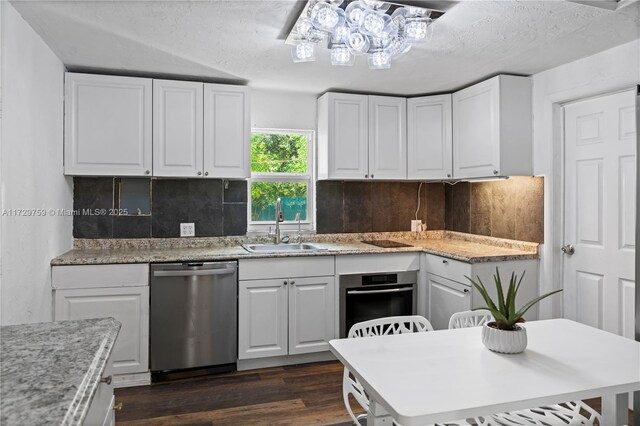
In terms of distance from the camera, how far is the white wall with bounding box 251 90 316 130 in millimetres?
3896

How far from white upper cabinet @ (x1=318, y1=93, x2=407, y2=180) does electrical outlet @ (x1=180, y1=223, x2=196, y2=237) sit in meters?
1.22

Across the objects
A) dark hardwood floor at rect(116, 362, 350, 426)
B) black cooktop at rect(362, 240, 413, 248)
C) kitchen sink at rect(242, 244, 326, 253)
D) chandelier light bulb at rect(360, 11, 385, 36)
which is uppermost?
chandelier light bulb at rect(360, 11, 385, 36)

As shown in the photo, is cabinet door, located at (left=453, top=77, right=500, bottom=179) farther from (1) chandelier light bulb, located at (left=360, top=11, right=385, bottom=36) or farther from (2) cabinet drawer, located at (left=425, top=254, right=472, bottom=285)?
(1) chandelier light bulb, located at (left=360, top=11, right=385, bottom=36)

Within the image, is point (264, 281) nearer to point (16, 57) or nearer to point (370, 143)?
point (370, 143)

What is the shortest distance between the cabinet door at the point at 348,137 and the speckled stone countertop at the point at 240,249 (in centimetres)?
66

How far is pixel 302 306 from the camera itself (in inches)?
134

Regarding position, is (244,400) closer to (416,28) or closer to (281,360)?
(281,360)

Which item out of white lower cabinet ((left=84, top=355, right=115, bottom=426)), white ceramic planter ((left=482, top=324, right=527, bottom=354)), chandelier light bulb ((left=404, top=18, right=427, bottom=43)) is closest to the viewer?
white lower cabinet ((left=84, top=355, right=115, bottom=426))

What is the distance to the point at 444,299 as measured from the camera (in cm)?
343

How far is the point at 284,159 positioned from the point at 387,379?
292 centimetres

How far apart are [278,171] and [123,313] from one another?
5.86ft

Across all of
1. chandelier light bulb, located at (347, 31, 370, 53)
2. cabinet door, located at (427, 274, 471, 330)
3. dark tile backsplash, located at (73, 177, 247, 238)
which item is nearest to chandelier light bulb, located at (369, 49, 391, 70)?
chandelier light bulb, located at (347, 31, 370, 53)

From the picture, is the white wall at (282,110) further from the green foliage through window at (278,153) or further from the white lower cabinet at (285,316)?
the white lower cabinet at (285,316)

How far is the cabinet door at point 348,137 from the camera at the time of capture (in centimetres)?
378
